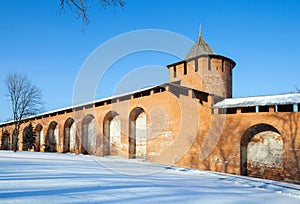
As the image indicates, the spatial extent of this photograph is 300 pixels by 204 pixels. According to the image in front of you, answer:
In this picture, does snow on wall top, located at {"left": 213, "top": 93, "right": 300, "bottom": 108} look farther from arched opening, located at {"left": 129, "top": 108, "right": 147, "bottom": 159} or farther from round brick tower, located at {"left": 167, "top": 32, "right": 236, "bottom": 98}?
arched opening, located at {"left": 129, "top": 108, "right": 147, "bottom": 159}

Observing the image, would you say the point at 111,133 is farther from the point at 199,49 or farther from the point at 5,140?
the point at 5,140

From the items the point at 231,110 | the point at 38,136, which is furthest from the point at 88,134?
the point at 231,110

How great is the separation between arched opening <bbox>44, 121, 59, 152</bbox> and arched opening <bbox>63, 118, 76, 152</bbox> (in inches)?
67.5

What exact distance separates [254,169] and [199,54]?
25.3ft

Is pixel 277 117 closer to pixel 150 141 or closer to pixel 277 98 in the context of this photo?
pixel 277 98

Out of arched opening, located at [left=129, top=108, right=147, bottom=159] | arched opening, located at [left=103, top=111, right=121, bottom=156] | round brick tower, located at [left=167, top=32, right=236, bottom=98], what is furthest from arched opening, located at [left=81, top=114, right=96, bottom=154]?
round brick tower, located at [left=167, top=32, right=236, bottom=98]

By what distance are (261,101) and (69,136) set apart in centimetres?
1463

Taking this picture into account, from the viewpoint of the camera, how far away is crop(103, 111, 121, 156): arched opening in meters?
15.6

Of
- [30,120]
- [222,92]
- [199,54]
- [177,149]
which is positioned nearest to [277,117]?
[177,149]

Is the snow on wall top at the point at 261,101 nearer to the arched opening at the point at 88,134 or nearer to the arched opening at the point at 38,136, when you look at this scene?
the arched opening at the point at 88,134

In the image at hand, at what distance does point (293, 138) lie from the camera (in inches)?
366

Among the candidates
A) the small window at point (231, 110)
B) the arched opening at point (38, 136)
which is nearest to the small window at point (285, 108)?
the small window at point (231, 110)

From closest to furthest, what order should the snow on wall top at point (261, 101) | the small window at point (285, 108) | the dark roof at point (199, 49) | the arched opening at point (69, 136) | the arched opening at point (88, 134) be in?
the snow on wall top at point (261, 101) < the small window at point (285, 108) < the dark roof at point (199, 49) < the arched opening at point (88, 134) < the arched opening at point (69, 136)

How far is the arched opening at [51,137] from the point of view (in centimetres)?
2098
